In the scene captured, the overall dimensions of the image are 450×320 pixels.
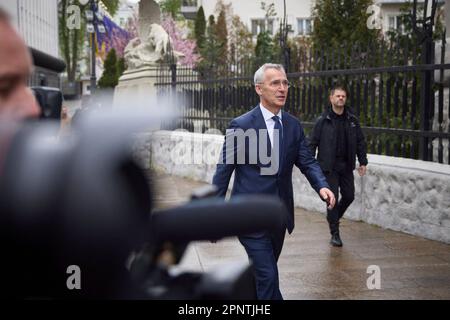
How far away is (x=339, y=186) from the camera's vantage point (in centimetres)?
801

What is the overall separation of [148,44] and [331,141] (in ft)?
35.2

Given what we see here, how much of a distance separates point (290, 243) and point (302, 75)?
3.59 m

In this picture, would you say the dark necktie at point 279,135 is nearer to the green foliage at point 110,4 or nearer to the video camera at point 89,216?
the video camera at point 89,216

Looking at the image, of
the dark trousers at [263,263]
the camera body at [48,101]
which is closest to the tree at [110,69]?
the dark trousers at [263,263]

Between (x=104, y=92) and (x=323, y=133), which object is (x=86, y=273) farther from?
(x=323, y=133)

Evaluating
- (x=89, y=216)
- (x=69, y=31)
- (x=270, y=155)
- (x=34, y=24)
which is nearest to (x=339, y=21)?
(x=270, y=155)

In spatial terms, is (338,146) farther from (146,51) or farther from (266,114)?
(146,51)

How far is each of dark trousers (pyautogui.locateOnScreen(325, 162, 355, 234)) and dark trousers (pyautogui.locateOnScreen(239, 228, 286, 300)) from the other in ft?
11.2

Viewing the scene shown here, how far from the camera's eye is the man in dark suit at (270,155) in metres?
4.53

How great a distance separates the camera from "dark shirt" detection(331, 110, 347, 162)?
7836 millimetres

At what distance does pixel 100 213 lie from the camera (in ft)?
3.64

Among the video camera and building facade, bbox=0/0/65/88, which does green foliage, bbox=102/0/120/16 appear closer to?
building facade, bbox=0/0/65/88

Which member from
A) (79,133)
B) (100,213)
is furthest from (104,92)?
(100,213)

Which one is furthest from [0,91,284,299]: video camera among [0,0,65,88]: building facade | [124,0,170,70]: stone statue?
[124,0,170,70]: stone statue
